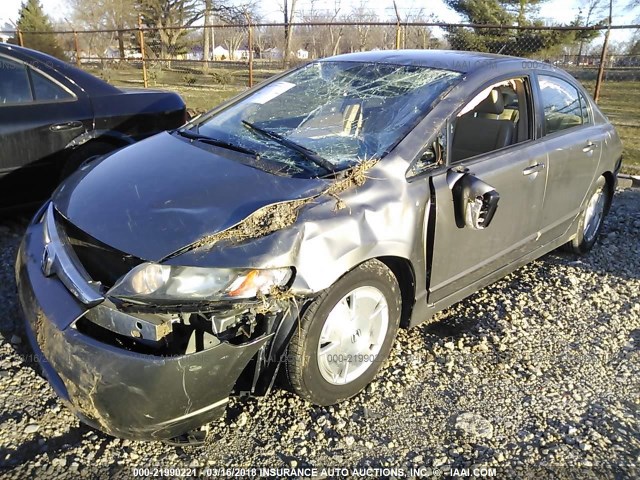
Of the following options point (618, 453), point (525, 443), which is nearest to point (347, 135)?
point (525, 443)

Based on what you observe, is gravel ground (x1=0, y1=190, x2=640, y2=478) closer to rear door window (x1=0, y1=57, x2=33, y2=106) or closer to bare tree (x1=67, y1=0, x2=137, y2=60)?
rear door window (x1=0, y1=57, x2=33, y2=106)

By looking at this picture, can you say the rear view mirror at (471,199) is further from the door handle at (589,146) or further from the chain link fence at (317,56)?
the chain link fence at (317,56)

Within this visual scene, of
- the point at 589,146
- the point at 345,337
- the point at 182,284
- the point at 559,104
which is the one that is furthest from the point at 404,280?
the point at 589,146

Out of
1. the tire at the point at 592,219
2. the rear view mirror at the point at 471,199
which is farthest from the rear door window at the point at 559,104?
the rear view mirror at the point at 471,199

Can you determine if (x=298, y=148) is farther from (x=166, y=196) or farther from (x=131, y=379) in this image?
(x=131, y=379)

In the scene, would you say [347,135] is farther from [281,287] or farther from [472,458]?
[472,458]

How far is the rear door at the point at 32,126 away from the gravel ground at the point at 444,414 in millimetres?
951

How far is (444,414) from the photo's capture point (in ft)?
8.67

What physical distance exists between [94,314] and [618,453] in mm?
2339

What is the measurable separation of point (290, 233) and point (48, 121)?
3.09 meters

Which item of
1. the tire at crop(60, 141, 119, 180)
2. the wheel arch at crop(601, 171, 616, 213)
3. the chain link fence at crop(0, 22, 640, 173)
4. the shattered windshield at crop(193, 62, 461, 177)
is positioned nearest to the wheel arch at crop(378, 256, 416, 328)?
the shattered windshield at crop(193, 62, 461, 177)

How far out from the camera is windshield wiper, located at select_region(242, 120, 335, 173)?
2689 millimetres

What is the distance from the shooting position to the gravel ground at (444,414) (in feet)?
7.53

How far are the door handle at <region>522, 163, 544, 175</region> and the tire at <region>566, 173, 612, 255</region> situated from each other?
3.47 ft
